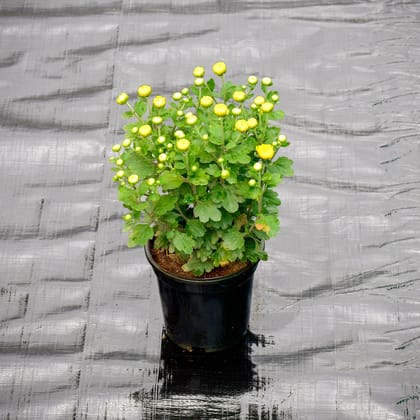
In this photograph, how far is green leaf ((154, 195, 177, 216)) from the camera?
1365 millimetres

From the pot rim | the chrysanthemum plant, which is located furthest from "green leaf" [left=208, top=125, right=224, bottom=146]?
the pot rim

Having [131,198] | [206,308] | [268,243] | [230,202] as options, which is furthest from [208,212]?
[268,243]

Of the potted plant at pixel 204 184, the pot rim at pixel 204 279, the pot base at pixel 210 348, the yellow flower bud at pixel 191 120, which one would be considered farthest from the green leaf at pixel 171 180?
the pot base at pixel 210 348

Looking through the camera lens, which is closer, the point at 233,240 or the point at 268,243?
the point at 233,240

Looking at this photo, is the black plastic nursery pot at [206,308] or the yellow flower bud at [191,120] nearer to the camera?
the yellow flower bud at [191,120]

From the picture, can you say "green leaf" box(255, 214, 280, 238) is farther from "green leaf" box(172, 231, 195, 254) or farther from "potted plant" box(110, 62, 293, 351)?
"green leaf" box(172, 231, 195, 254)

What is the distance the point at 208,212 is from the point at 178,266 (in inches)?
9.6

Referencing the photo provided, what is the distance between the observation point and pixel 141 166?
1.35m

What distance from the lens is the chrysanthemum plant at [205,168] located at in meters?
1.30

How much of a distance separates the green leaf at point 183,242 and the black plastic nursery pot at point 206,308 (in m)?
0.12

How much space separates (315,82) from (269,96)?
3.06 feet

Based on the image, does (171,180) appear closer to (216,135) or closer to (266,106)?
(216,135)

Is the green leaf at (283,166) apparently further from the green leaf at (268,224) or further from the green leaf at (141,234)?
the green leaf at (141,234)

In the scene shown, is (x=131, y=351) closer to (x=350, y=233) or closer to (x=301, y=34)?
(x=350, y=233)
